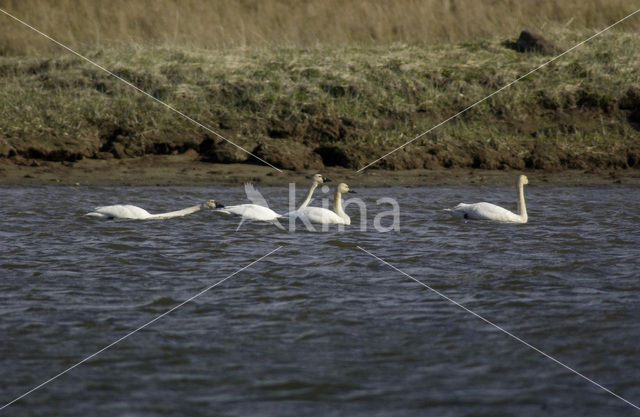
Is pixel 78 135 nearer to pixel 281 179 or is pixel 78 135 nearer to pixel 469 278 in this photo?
pixel 281 179

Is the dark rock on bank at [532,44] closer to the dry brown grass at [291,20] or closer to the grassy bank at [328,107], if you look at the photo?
the grassy bank at [328,107]

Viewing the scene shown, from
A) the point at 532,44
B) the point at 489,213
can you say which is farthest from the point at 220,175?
the point at 532,44

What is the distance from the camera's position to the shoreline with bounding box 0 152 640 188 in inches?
589

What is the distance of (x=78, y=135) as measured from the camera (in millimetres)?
15680

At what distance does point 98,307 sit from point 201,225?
4522mm

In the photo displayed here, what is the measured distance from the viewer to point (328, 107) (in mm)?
16844

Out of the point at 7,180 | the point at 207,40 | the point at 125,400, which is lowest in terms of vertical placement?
the point at 125,400

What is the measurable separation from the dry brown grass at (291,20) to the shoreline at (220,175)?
17.5 feet

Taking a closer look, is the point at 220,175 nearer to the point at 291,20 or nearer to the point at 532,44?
the point at 291,20

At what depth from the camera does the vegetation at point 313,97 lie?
1602 cm

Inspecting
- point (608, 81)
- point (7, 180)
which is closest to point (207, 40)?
point (7, 180)

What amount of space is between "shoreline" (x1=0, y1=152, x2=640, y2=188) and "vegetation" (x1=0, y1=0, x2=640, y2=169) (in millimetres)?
247

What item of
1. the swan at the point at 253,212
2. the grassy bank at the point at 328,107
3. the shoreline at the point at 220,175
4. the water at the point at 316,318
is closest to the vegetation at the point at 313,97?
the grassy bank at the point at 328,107

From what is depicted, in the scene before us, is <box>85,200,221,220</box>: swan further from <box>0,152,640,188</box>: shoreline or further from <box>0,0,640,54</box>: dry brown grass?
<box>0,0,640,54</box>: dry brown grass
